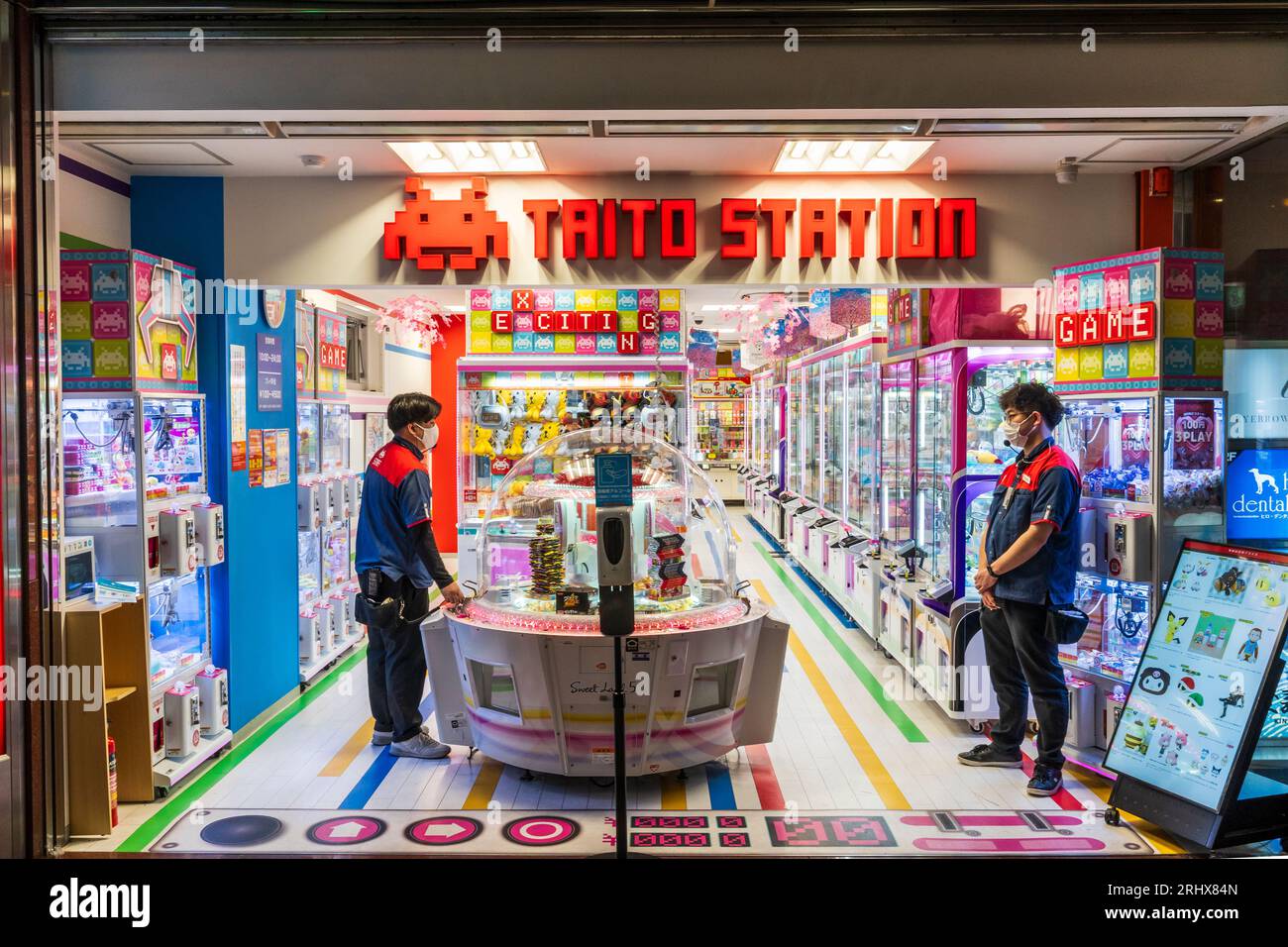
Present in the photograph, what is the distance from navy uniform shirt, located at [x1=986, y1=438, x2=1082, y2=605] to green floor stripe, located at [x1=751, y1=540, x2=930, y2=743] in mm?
1340

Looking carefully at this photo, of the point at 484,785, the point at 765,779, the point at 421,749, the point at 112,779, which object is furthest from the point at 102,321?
the point at 765,779

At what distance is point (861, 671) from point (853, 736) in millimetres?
1598

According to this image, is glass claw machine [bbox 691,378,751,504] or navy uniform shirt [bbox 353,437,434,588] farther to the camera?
glass claw machine [bbox 691,378,751,504]

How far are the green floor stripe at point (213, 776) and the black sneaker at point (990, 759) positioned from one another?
3.95 metres

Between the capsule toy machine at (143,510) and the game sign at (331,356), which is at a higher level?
the game sign at (331,356)

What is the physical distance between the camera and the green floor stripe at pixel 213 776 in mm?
4324

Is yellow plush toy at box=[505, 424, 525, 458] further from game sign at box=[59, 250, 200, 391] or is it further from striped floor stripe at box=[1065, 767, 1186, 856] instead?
striped floor stripe at box=[1065, 767, 1186, 856]

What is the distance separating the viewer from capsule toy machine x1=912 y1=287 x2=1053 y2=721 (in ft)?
18.9

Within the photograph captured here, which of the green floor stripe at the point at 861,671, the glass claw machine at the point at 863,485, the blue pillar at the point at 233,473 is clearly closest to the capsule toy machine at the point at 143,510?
the blue pillar at the point at 233,473

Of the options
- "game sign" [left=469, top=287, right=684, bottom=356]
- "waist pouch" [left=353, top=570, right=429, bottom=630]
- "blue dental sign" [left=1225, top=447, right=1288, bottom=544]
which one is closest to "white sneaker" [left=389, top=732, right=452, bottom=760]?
"waist pouch" [left=353, top=570, right=429, bottom=630]

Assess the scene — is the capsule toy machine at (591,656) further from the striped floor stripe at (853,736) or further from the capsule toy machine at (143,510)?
the capsule toy machine at (143,510)

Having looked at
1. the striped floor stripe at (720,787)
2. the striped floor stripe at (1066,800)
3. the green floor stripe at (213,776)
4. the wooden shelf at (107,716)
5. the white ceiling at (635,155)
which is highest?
the white ceiling at (635,155)

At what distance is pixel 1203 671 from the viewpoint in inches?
165
